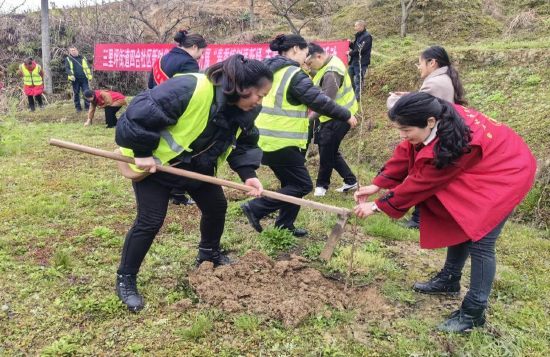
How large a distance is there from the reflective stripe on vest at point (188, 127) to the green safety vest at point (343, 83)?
8.99 feet

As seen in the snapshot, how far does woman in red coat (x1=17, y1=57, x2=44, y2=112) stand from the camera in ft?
41.8

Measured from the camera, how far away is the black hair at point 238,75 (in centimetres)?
256

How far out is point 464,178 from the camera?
2.52m

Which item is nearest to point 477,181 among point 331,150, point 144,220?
point 144,220

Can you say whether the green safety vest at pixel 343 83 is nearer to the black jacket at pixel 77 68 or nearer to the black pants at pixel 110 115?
the black pants at pixel 110 115

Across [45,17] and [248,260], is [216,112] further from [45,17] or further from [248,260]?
[45,17]

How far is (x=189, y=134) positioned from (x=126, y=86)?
49.2 feet

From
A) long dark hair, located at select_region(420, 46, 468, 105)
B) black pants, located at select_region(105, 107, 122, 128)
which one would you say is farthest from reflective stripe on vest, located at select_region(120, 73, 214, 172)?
black pants, located at select_region(105, 107, 122, 128)

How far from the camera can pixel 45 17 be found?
14.3 meters

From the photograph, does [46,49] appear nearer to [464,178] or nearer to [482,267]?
[464,178]

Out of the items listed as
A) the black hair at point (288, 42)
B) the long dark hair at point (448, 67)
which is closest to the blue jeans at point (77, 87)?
the black hair at point (288, 42)

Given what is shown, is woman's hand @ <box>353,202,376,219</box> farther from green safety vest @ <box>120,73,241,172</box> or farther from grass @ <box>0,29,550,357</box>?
Answer: green safety vest @ <box>120,73,241,172</box>

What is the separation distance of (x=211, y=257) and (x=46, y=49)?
47.2ft

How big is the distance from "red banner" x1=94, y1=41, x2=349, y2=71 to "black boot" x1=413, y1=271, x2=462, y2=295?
28.3ft
